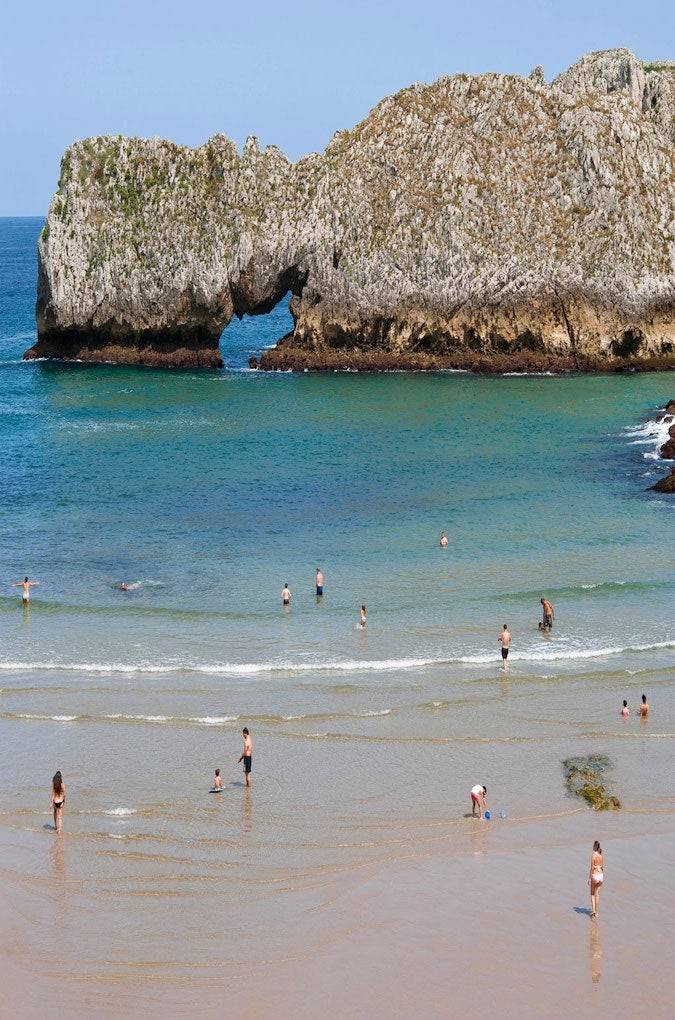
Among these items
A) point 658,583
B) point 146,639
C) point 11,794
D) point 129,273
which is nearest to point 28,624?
point 146,639

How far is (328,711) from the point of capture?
35531 mm

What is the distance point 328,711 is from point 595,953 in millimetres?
12990

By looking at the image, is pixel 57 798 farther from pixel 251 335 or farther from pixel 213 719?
pixel 251 335

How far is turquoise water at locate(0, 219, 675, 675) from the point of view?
135ft

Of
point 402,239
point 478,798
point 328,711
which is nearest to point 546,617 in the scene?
point 328,711

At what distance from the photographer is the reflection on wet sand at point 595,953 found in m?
23.1

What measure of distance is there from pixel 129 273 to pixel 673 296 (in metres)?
37.9

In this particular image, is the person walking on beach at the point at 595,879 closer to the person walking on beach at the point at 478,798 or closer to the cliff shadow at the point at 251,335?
the person walking on beach at the point at 478,798

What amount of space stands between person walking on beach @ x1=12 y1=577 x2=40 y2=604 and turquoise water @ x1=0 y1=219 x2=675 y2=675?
32cm

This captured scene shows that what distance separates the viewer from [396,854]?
27.7m

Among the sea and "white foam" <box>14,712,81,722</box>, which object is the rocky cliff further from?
"white foam" <box>14,712,81,722</box>

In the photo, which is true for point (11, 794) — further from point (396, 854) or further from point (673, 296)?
point (673, 296)

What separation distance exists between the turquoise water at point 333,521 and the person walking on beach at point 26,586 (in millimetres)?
316

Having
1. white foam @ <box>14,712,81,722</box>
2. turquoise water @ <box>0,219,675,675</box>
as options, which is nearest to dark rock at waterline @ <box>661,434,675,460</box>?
turquoise water @ <box>0,219,675,675</box>
